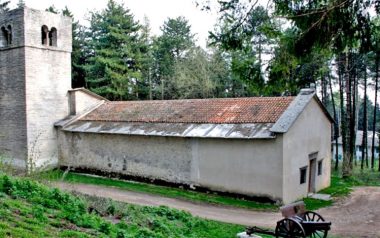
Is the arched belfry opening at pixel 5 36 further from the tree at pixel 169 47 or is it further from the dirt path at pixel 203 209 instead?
the tree at pixel 169 47

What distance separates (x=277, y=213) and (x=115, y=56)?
33999 millimetres

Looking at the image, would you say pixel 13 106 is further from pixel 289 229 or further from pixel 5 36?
pixel 289 229

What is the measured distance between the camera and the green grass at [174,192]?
1838cm

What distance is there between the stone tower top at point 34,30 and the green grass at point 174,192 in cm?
1020

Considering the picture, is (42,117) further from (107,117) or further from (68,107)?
(107,117)

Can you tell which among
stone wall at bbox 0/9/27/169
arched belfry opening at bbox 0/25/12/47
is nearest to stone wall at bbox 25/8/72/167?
stone wall at bbox 0/9/27/169

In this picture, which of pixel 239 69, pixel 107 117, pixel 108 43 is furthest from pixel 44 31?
pixel 239 69

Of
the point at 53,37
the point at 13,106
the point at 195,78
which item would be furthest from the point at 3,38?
the point at 195,78

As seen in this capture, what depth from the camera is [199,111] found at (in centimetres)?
2344

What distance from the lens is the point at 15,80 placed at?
87.9 feet

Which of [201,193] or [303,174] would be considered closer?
[201,193]

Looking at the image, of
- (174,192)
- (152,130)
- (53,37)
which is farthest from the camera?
(53,37)

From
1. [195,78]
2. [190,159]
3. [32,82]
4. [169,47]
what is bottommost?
[190,159]

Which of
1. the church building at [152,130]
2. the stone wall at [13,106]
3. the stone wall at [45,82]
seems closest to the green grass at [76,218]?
the church building at [152,130]
